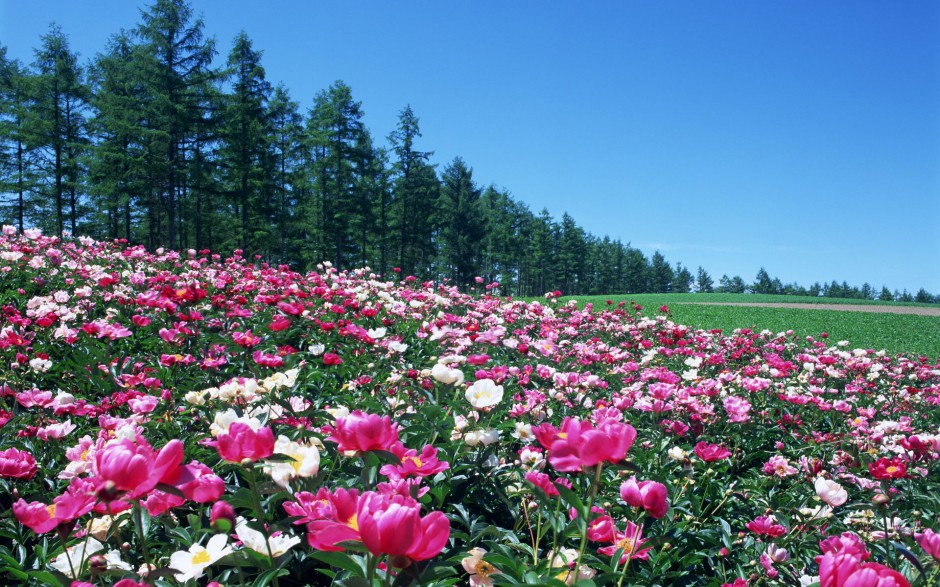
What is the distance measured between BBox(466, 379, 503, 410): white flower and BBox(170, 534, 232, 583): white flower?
86 centimetres

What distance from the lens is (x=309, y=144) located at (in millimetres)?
28172

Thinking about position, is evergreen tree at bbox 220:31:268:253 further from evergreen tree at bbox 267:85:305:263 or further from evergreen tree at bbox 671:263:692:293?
evergreen tree at bbox 671:263:692:293

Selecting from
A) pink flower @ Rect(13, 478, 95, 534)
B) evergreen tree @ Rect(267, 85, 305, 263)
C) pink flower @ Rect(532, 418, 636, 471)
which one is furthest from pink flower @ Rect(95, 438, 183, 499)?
evergreen tree @ Rect(267, 85, 305, 263)

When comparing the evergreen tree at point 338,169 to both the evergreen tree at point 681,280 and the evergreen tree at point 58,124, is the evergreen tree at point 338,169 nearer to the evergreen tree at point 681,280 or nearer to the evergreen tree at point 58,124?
the evergreen tree at point 58,124

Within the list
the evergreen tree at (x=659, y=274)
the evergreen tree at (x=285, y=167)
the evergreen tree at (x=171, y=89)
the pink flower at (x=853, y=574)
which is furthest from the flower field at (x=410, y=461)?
the evergreen tree at (x=659, y=274)

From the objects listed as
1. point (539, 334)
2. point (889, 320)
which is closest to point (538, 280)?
point (889, 320)

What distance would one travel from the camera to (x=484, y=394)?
1763mm

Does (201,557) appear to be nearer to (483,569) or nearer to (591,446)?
(483,569)

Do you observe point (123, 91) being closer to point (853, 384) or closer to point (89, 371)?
point (89, 371)

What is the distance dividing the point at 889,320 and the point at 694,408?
63.3 feet

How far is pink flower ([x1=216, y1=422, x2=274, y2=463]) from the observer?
0.92m

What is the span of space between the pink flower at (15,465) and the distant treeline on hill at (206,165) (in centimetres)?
1853

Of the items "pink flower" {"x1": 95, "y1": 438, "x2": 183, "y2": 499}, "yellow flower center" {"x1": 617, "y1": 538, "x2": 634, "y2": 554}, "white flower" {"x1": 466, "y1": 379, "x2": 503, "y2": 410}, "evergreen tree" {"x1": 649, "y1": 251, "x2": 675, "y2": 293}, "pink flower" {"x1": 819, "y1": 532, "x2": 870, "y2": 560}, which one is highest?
"evergreen tree" {"x1": 649, "y1": 251, "x2": 675, "y2": 293}

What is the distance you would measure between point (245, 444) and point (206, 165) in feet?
74.3
